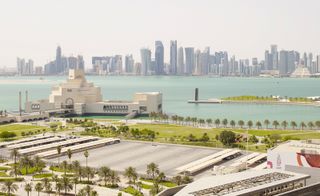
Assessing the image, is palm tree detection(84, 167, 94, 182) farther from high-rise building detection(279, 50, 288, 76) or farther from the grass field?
high-rise building detection(279, 50, 288, 76)

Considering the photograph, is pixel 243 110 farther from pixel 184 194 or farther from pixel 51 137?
pixel 184 194

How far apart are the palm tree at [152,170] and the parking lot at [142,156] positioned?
918 millimetres

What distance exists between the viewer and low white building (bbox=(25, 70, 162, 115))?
164 ft

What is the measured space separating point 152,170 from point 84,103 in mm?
31505

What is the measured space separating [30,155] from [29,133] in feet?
29.6

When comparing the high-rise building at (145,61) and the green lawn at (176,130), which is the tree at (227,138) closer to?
the green lawn at (176,130)

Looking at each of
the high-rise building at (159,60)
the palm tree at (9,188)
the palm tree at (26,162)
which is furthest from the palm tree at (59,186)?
the high-rise building at (159,60)

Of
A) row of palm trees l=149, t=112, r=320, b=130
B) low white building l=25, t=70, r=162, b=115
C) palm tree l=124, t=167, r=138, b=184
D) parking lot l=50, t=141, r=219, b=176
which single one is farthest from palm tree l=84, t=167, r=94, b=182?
low white building l=25, t=70, r=162, b=115

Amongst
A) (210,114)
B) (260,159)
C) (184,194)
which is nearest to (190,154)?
(260,159)

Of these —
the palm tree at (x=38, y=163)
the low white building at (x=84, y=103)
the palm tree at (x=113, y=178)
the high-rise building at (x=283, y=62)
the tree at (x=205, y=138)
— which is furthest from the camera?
the high-rise building at (x=283, y=62)

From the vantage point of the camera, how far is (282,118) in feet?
164

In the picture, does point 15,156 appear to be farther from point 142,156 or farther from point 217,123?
point 217,123

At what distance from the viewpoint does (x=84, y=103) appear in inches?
2031

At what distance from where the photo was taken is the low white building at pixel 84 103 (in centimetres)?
5003
